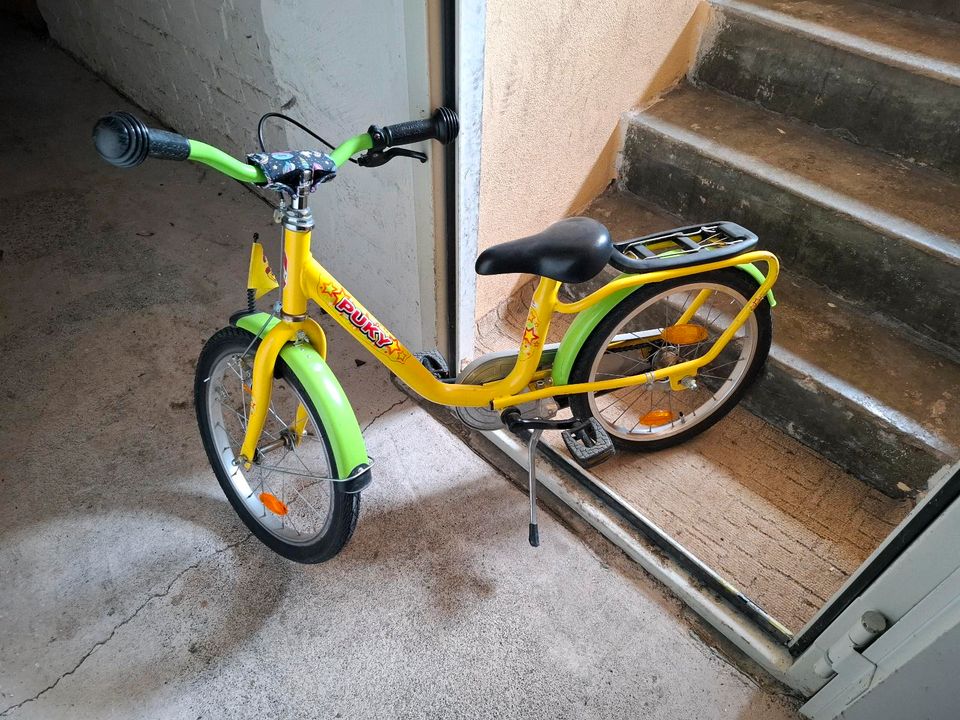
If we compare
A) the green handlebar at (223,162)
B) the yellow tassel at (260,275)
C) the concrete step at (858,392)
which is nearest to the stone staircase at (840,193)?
the concrete step at (858,392)

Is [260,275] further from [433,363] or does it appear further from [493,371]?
[493,371]

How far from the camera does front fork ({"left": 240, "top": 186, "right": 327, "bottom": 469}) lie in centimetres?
111

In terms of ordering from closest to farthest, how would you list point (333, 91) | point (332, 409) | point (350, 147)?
point (350, 147), point (332, 409), point (333, 91)

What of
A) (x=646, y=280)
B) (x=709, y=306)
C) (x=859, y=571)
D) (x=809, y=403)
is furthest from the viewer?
(x=709, y=306)

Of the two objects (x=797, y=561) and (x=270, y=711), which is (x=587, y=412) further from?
(x=270, y=711)

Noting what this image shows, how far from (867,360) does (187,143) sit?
1.70m

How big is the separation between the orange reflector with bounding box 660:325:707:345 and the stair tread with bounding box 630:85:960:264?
1.94ft

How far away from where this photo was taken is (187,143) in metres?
0.90

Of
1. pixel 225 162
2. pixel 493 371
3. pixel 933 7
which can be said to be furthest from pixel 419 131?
pixel 933 7

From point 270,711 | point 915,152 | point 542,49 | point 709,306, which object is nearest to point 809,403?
point 709,306

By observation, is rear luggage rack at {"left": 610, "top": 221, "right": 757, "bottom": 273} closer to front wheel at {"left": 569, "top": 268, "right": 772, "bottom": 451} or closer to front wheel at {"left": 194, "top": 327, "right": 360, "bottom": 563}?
front wheel at {"left": 569, "top": 268, "right": 772, "bottom": 451}

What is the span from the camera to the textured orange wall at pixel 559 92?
1545mm

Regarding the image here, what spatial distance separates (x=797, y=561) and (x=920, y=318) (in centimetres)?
76

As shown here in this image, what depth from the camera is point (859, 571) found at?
1.13m
